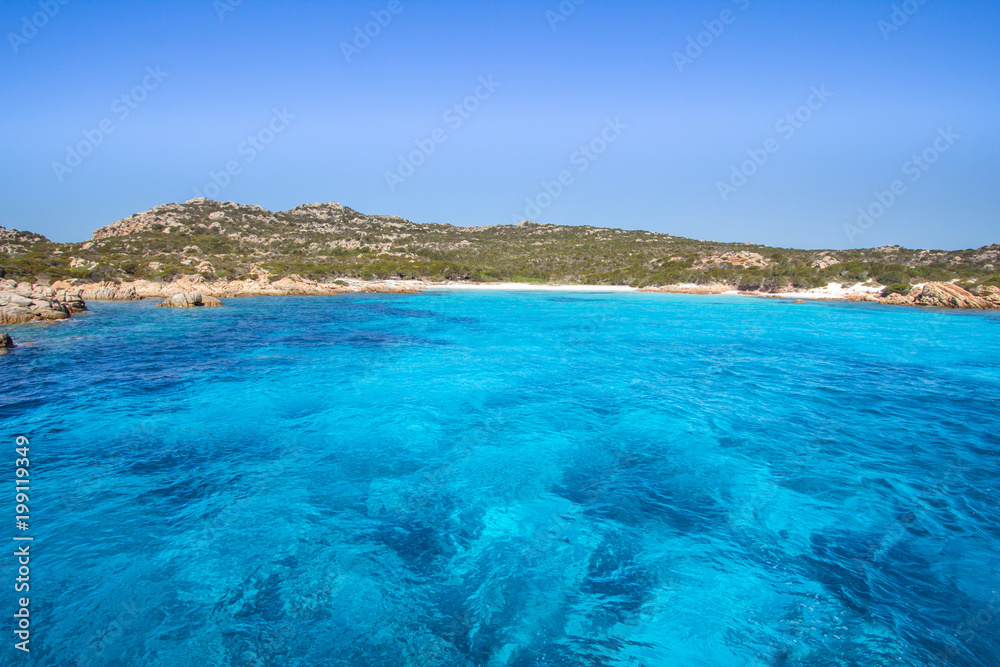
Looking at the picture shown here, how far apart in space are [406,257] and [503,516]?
7451 cm

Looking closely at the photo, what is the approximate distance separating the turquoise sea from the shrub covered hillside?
1932 inches

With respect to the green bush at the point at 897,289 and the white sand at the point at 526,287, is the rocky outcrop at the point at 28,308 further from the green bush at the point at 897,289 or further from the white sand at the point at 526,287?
the green bush at the point at 897,289

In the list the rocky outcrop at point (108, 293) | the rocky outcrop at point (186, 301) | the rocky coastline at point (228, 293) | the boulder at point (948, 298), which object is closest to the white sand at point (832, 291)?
the rocky coastline at point (228, 293)

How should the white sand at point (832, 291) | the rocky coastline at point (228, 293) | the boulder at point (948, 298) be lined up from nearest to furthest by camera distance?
the rocky coastline at point (228, 293) < the boulder at point (948, 298) < the white sand at point (832, 291)

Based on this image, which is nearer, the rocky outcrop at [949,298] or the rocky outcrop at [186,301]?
the rocky outcrop at [186,301]

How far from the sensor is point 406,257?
255 feet

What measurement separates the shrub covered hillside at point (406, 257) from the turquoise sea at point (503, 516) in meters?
49.1

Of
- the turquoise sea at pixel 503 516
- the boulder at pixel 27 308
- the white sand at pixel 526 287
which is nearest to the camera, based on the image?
the turquoise sea at pixel 503 516

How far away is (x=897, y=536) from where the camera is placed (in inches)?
247

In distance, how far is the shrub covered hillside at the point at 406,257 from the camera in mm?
57106

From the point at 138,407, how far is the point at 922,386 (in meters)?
22.7

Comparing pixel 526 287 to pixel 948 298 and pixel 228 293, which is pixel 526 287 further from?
pixel 948 298

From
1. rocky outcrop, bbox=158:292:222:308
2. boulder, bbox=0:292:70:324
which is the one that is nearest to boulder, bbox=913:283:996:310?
rocky outcrop, bbox=158:292:222:308

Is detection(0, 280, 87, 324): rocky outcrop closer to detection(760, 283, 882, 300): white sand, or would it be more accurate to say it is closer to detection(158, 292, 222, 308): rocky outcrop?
detection(158, 292, 222, 308): rocky outcrop
